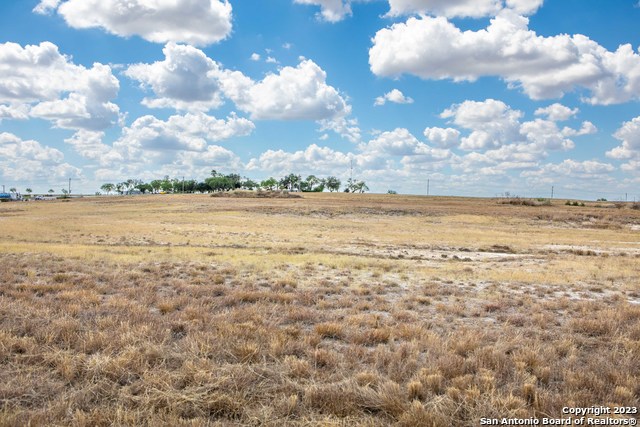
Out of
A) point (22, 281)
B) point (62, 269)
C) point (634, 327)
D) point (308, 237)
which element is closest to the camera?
point (634, 327)

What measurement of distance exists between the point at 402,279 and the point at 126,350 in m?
12.6

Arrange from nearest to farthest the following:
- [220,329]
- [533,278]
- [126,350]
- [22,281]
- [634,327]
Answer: [126,350] → [220,329] → [634,327] → [22,281] → [533,278]

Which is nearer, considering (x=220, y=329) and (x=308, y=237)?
(x=220, y=329)

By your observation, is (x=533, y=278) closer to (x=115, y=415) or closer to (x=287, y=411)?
(x=287, y=411)

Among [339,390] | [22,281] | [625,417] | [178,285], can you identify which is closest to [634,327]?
[625,417]

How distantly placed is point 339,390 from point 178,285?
9849mm

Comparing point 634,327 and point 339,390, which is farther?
point 634,327

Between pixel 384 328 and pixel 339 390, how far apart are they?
3669 millimetres

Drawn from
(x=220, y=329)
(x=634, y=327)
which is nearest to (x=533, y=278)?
(x=634, y=327)

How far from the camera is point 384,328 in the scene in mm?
10242

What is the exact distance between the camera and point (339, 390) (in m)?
6.78

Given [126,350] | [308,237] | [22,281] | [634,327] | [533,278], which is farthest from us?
[308,237]

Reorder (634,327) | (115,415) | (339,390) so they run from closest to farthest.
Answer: (115,415)
(339,390)
(634,327)

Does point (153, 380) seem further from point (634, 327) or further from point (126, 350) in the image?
point (634, 327)
